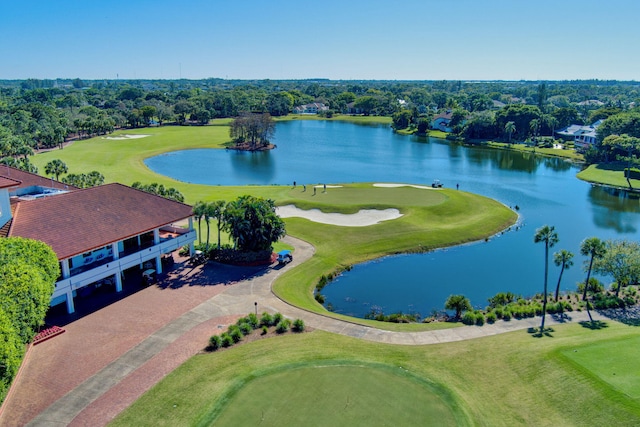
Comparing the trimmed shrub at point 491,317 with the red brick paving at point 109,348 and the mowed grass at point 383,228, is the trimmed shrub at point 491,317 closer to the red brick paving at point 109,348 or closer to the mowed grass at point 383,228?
the mowed grass at point 383,228

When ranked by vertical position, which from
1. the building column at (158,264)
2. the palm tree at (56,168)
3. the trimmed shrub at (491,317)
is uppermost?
the palm tree at (56,168)

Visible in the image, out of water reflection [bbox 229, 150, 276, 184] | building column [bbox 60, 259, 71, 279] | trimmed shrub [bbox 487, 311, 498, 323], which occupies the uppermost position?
building column [bbox 60, 259, 71, 279]

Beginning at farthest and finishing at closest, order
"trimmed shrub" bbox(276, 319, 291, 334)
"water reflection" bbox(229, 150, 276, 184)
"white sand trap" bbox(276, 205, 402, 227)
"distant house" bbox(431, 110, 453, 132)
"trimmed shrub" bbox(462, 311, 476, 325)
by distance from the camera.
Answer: "distant house" bbox(431, 110, 453, 132)
"water reflection" bbox(229, 150, 276, 184)
"white sand trap" bbox(276, 205, 402, 227)
"trimmed shrub" bbox(462, 311, 476, 325)
"trimmed shrub" bbox(276, 319, 291, 334)

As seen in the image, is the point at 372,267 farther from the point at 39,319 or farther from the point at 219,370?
the point at 39,319

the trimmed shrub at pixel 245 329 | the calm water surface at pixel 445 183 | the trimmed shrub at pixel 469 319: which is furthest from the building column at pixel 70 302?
the trimmed shrub at pixel 469 319

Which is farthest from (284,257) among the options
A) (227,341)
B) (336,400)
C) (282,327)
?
(336,400)

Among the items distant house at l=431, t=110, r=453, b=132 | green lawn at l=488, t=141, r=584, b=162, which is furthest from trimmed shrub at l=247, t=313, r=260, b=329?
distant house at l=431, t=110, r=453, b=132

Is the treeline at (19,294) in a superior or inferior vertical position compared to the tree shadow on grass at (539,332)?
A: superior

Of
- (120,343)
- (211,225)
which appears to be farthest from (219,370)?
(211,225)

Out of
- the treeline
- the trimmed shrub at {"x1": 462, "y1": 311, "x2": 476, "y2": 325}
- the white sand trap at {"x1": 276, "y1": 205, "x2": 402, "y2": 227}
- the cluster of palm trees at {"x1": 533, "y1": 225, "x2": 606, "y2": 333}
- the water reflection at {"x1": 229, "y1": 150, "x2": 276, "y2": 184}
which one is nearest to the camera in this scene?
the treeline

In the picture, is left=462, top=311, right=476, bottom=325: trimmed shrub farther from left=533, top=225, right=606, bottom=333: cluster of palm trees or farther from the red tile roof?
the red tile roof
